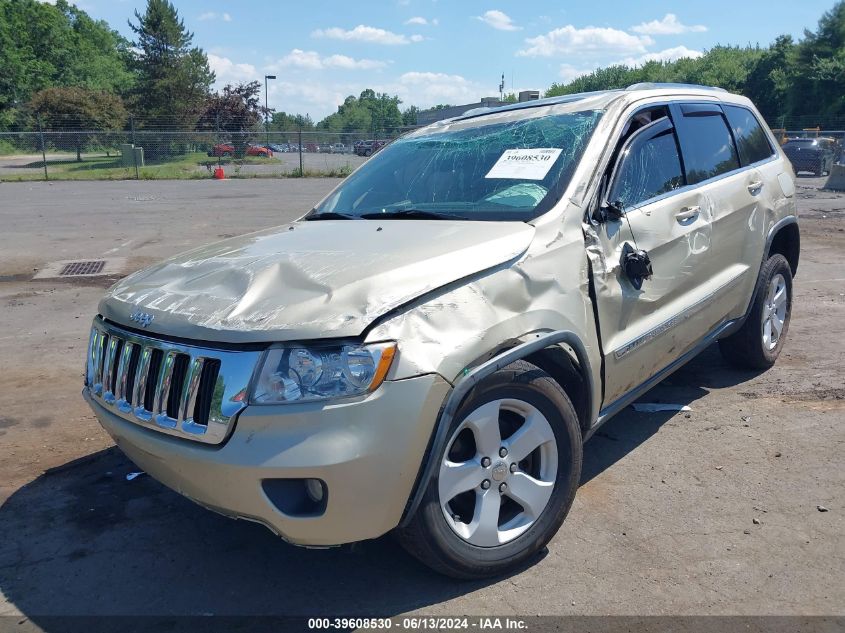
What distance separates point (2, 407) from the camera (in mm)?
4965

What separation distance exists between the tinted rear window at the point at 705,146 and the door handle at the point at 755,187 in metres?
0.17

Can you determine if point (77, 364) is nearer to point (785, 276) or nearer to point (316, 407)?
point (316, 407)

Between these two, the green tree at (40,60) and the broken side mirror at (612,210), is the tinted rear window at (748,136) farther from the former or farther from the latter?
the green tree at (40,60)

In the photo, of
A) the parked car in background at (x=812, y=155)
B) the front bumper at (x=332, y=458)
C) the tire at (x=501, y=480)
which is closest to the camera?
the front bumper at (x=332, y=458)

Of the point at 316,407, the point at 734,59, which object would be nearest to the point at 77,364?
the point at 316,407

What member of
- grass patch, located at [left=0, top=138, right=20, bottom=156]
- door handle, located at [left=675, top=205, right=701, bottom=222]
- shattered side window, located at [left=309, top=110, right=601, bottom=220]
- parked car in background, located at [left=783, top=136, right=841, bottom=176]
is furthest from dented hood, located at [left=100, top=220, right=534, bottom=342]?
grass patch, located at [left=0, top=138, right=20, bottom=156]

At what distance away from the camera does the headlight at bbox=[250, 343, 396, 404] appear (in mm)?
2410

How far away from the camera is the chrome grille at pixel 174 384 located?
8.07ft

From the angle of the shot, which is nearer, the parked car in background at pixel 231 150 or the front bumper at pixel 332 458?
the front bumper at pixel 332 458

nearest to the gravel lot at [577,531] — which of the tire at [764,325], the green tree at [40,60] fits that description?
the tire at [764,325]

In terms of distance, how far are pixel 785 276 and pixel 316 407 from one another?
14.3ft

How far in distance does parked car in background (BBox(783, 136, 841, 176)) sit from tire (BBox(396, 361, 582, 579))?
29.3 meters

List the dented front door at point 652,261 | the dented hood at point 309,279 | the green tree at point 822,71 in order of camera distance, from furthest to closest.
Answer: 1. the green tree at point 822,71
2. the dented front door at point 652,261
3. the dented hood at point 309,279

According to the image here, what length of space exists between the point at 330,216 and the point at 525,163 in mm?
1130
